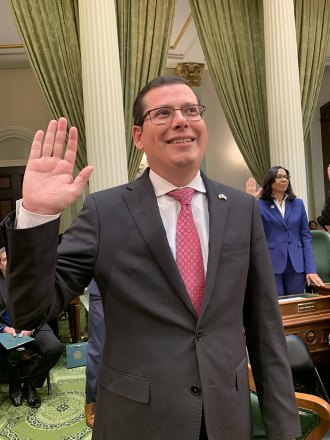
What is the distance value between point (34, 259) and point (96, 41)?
459cm

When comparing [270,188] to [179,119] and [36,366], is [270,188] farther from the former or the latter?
[179,119]

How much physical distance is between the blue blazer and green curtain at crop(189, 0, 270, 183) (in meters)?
2.57

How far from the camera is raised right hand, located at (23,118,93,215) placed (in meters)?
0.96

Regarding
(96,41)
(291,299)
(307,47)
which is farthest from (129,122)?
(291,299)

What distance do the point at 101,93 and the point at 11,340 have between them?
2888 mm

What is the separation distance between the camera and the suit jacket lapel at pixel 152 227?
43.1 inches

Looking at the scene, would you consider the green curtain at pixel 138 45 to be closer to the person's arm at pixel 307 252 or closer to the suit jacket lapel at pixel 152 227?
the person's arm at pixel 307 252

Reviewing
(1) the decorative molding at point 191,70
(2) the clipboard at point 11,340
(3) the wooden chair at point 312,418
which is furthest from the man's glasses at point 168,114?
(1) the decorative molding at point 191,70

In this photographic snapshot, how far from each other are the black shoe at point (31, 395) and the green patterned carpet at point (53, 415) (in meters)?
0.04

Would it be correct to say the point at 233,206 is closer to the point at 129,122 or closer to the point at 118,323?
the point at 118,323

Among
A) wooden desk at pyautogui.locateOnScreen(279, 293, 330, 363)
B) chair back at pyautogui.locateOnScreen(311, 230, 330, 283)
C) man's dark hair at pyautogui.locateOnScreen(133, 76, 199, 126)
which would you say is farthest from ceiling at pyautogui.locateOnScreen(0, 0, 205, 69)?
man's dark hair at pyautogui.locateOnScreen(133, 76, 199, 126)

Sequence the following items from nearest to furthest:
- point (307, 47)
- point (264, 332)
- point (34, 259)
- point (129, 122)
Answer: point (34, 259) < point (264, 332) < point (129, 122) < point (307, 47)

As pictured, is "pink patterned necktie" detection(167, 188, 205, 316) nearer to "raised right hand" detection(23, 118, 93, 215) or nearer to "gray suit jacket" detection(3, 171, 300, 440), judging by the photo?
"gray suit jacket" detection(3, 171, 300, 440)

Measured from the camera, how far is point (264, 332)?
4.07 ft
